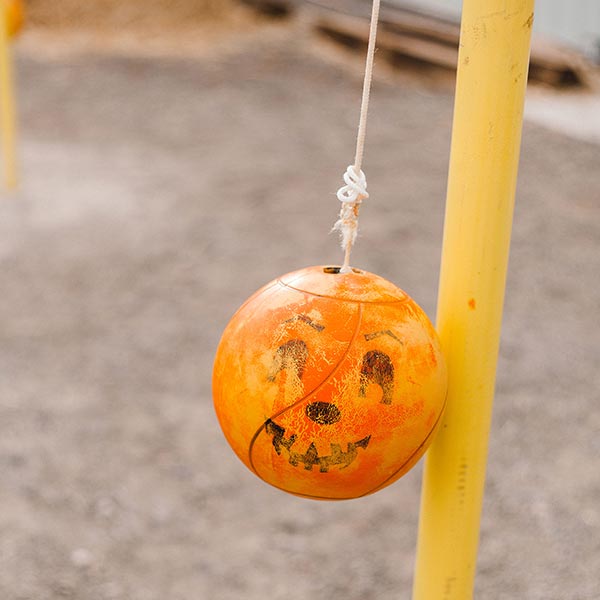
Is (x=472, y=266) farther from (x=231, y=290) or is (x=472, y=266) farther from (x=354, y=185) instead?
(x=231, y=290)

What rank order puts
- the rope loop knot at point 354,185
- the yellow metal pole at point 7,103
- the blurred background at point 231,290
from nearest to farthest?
the rope loop knot at point 354,185 → the blurred background at point 231,290 → the yellow metal pole at point 7,103

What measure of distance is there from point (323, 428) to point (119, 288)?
3299 mm

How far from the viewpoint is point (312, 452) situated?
4.11 ft

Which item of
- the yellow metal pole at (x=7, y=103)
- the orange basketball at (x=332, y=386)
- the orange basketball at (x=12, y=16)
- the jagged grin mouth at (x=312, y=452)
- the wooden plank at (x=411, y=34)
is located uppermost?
the wooden plank at (x=411, y=34)

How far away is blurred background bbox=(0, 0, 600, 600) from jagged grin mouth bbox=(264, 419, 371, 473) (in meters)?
1.31

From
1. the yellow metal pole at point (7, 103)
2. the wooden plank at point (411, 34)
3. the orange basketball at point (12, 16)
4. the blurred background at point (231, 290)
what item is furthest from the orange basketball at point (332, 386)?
the wooden plank at point (411, 34)

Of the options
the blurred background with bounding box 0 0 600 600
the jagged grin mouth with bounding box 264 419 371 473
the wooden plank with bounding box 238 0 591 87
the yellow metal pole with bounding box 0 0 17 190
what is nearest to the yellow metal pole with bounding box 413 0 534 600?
the jagged grin mouth with bounding box 264 419 371 473

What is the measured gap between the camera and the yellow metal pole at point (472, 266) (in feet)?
4.26

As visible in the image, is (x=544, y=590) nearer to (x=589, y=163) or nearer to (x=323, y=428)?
(x=323, y=428)

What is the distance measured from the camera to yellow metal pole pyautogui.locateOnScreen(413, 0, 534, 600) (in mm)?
1298

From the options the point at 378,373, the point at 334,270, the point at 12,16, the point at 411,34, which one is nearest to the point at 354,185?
the point at 334,270

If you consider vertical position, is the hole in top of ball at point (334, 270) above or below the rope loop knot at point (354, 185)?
below

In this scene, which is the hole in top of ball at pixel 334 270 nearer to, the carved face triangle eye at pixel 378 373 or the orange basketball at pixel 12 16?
the carved face triangle eye at pixel 378 373

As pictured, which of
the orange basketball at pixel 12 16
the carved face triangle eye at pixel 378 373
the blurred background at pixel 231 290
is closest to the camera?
the carved face triangle eye at pixel 378 373
